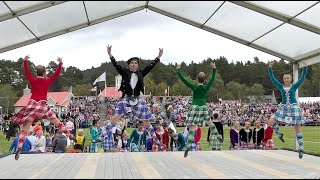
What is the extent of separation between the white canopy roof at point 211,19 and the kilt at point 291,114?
2.54 m

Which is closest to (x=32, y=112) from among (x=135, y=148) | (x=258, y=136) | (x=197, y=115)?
(x=197, y=115)

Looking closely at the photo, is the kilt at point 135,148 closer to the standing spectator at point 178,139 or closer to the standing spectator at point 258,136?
the standing spectator at point 178,139

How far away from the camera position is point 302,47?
13.4 meters

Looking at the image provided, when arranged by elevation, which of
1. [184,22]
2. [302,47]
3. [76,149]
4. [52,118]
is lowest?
[76,149]

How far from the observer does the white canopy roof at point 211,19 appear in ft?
36.6

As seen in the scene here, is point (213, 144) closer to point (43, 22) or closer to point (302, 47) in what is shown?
point (302, 47)

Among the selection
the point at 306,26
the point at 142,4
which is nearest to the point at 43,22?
the point at 142,4

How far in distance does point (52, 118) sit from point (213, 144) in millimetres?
6546

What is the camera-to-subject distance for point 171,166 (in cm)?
898

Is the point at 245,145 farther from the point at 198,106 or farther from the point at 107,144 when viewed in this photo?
the point at 198,106

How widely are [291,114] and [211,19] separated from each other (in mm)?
4343

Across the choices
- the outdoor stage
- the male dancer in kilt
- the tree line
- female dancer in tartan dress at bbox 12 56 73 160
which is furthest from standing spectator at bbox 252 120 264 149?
the tree line

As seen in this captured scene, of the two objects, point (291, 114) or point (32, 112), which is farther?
point (291, 114)

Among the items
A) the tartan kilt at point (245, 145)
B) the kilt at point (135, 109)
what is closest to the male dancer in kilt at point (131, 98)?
the kilt at point (135, 109)
